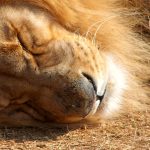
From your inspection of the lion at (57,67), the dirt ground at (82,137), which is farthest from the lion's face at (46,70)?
the dirt ground at (82,137)

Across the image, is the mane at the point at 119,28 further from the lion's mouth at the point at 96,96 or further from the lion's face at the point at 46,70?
the lion's mouth at the point at 96,96

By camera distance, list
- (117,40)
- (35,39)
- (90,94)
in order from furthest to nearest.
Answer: (117,40) < (35,39) < (90,94)

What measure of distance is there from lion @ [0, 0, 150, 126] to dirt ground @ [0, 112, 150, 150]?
0.06 m

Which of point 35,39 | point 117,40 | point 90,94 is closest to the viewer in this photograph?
point 90,94

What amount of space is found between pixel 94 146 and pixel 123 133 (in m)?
0.25

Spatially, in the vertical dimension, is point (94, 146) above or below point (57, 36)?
below

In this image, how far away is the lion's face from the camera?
9.18ft

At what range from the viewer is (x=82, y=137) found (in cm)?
304

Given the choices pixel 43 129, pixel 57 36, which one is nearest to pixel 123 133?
pixel 43 129

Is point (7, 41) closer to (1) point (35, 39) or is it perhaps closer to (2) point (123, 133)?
(1) point (35, 39)

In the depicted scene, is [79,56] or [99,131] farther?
[99,131]

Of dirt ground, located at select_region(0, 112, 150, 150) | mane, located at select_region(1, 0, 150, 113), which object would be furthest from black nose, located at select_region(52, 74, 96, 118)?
mane, located at select_region(1, 0, 150, 113)

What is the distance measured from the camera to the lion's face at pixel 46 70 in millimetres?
2799

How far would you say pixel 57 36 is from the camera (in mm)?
3035
